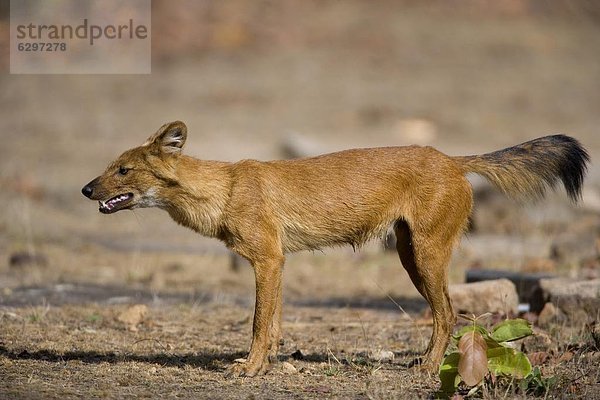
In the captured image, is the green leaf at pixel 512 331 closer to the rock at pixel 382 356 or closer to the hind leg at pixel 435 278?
→ the hind leg at pixel 435 278

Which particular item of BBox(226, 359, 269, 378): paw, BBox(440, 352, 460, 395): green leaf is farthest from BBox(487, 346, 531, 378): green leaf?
BBox(226, 359, 269, 378): paw

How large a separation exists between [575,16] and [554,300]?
20.5 meters

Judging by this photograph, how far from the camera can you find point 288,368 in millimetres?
6664

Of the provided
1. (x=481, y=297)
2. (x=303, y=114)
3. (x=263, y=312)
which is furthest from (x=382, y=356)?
(x=303, y=114)

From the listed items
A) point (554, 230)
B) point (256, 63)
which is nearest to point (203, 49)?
point (256, 63)

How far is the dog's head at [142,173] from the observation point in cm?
690

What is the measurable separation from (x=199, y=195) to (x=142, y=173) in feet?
1.46

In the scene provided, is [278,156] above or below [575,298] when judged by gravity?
above

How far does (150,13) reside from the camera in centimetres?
2620

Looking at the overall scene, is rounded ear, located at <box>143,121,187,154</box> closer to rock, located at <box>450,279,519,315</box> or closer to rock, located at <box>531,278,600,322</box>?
rock, located at <box>450,279,519,315</box>

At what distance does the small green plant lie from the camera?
555cm

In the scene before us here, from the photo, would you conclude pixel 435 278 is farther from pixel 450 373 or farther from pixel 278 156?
pixel 278 156

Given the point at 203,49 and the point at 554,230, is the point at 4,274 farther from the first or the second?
the point at 203,49

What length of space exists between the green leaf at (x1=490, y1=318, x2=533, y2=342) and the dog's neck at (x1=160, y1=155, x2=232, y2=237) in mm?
2151
